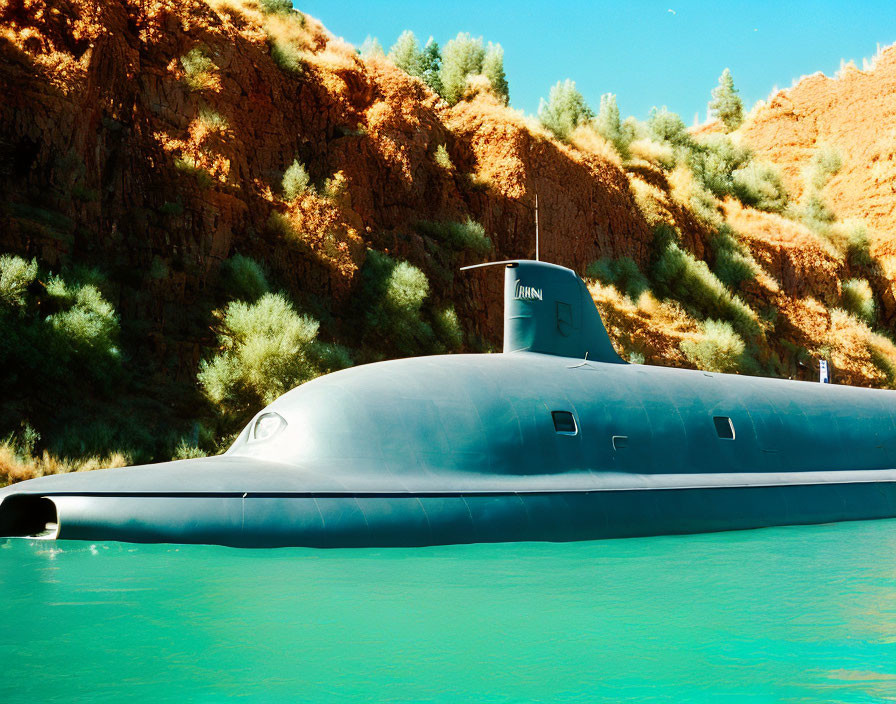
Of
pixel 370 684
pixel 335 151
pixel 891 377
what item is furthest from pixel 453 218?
pixel 370 684

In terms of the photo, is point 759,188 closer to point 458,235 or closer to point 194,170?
point 458,235

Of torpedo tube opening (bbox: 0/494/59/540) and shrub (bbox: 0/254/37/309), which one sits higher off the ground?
shrub (bbox: 0/254/37/309)

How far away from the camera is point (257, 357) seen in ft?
60.8

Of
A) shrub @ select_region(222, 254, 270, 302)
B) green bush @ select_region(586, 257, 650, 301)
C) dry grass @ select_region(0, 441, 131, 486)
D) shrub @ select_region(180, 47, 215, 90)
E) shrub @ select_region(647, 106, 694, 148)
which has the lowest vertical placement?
dry grass @ select_region(0, 441, 131, 486)

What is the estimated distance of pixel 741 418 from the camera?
36.2 feet

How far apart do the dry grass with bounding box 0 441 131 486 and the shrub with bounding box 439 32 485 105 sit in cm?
2242

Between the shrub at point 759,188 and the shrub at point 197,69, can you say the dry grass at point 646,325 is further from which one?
the shrub at point 197,69

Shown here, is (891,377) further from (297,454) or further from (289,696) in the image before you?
(289,696)

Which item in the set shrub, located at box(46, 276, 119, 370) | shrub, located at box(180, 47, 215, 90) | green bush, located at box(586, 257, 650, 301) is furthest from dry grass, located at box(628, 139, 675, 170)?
shrub, located at box(46, 276, 119, 370)

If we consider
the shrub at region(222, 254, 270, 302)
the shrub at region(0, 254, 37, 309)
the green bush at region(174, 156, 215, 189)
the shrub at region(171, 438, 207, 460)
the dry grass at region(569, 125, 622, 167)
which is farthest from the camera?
the dry grass at region(569, 125, 622, 167)

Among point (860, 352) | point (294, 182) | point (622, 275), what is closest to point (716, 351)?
point (622, 275)

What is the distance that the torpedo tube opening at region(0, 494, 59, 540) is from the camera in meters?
7.48

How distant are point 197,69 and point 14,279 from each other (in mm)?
9698

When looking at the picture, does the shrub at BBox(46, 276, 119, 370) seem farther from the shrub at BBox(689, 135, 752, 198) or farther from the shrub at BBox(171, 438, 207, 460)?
the shrub at BBox(689, 135, 752, 198)
